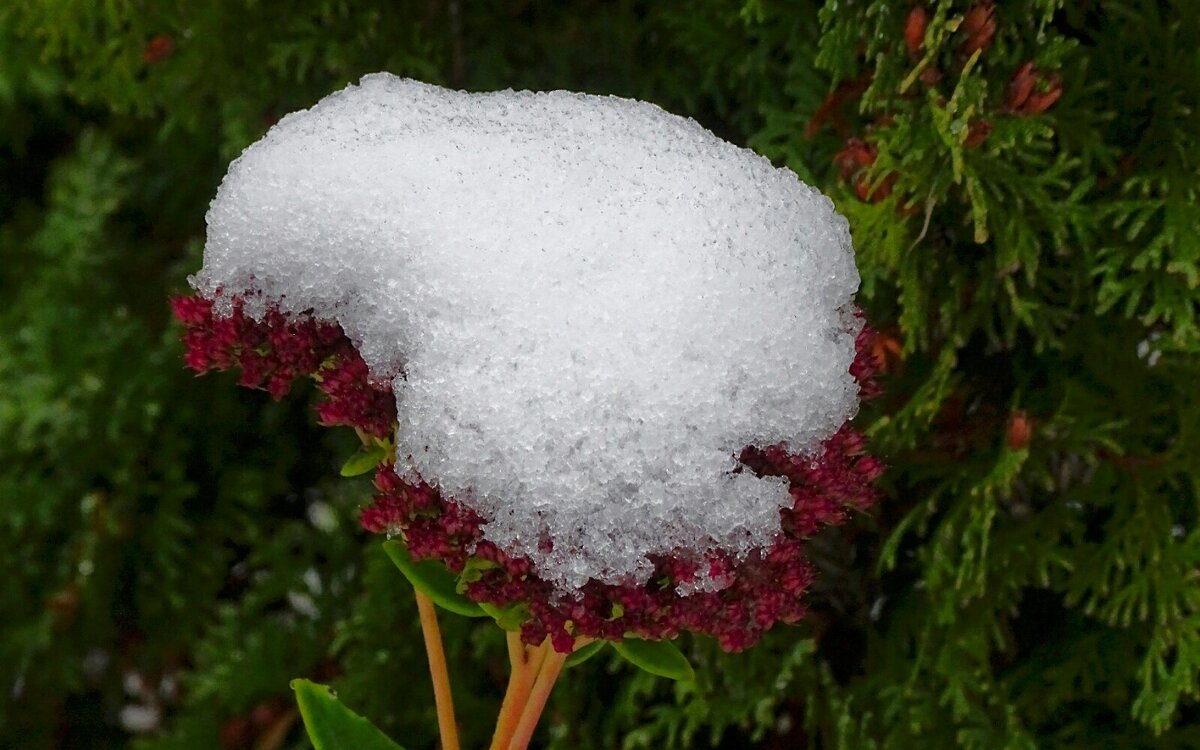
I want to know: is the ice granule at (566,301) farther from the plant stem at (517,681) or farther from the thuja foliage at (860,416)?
the thuja foliage at (860,416)

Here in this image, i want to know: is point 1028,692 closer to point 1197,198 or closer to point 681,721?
point 681,721

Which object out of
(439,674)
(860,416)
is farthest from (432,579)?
(860,416)

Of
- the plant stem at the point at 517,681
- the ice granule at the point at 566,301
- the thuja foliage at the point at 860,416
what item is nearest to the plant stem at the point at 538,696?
the plant stem at the point at 517,681

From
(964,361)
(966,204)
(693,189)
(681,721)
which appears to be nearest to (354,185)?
(693,189)

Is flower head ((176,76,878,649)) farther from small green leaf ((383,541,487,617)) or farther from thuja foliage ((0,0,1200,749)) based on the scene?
thuja foliage ((0,0,1200,749))

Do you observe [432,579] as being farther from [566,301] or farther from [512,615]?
[566,301]

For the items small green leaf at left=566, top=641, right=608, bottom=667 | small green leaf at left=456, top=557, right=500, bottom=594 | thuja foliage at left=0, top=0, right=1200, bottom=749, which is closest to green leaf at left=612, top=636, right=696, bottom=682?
small green leaf at left=566, top=641, right=608, bottom=667
